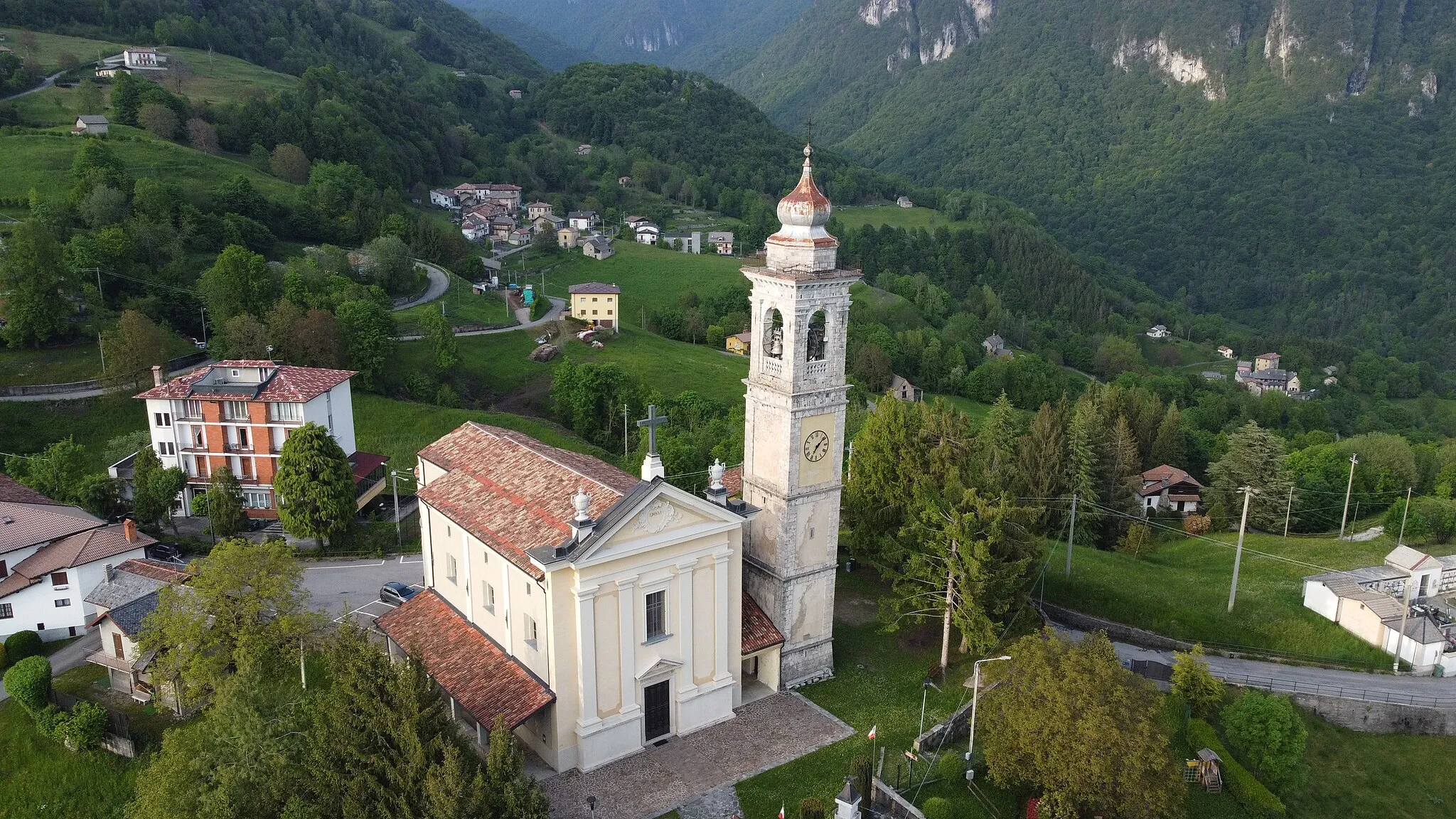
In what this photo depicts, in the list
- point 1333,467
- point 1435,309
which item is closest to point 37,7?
point 1333,467

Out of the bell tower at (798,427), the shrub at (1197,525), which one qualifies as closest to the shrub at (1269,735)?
the bell tower at (798,427)

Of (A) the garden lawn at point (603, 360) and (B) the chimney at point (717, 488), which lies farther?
(A) the garden lawn at point (603, 360)

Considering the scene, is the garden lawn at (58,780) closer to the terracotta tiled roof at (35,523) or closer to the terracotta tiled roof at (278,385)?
the terracotta tiled roof at (35,523)

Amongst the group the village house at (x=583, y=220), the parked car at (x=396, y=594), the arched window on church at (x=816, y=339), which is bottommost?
the parked car at (x=396, y=594)

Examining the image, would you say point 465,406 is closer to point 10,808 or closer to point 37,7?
point 10,808

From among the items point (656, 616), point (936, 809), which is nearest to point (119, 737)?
point (656, 616)

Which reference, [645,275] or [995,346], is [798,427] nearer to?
[645,275]
